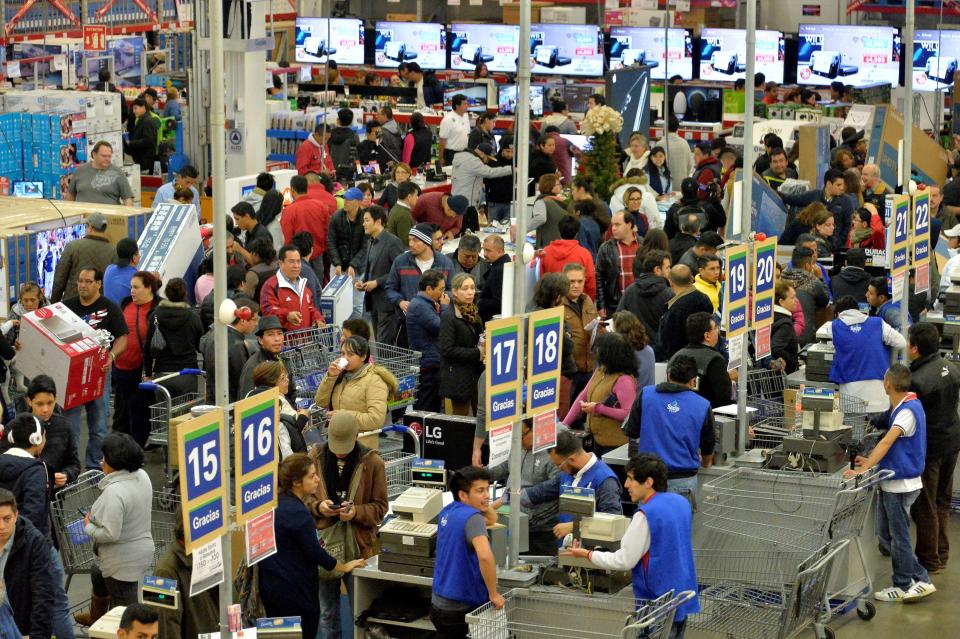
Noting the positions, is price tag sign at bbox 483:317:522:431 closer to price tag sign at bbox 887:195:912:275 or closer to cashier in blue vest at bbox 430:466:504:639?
cashier in blue vest at bbox 430:466:504:639

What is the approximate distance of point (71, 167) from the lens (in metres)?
15.1

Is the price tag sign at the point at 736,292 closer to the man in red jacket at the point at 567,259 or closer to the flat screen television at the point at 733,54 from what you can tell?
the man in red jacket at the point at 567,259

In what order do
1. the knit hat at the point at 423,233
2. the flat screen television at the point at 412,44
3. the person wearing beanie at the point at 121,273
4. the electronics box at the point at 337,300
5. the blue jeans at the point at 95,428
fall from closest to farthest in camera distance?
the blue jeans at the point at 95,428
the person wearing beanie at the point at 121,273
the knit hat at the point at 423,233
the electronics box at the point at 337,300
the flat screen television at the point at 412,44

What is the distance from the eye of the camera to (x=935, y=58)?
72.3ft

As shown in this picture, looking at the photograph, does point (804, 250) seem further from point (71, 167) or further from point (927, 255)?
point (71, 167)

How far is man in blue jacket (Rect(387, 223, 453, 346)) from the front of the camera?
11102 millimetres

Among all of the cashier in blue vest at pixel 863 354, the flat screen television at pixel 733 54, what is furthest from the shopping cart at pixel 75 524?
the flat screen television at pixel 733 54

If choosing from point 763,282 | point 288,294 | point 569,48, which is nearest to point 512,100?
point 569,48

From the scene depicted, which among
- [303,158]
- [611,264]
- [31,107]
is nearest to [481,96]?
[303,158]

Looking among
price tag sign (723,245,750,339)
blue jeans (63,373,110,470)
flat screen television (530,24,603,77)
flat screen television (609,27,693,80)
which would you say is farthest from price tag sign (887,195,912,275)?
flat screen television (530,24,603,77)

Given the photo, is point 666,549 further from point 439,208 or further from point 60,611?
point 439,208

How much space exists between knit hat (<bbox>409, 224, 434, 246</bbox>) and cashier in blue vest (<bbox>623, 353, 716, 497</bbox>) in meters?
3.41

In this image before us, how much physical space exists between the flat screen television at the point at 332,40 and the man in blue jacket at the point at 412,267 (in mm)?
13954

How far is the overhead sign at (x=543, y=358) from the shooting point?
22.7 feet
